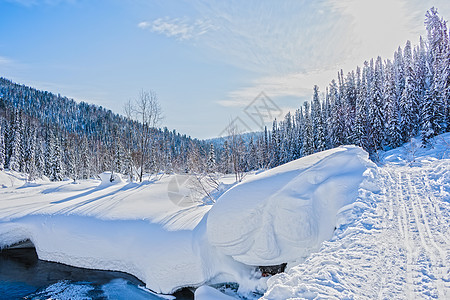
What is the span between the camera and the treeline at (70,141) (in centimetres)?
3243

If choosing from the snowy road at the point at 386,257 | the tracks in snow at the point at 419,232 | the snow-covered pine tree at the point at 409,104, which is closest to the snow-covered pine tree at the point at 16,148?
the snowy road at the point at 386,257

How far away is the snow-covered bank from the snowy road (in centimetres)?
83

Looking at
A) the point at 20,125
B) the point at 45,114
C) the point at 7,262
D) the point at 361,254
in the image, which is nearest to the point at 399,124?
the point at 361,254

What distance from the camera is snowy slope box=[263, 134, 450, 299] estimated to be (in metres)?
3.23

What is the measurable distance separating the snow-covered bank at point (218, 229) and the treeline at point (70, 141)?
7.56 m

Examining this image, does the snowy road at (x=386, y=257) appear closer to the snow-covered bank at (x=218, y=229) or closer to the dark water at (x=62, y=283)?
the snow-covered bank at (x=218, y=229)

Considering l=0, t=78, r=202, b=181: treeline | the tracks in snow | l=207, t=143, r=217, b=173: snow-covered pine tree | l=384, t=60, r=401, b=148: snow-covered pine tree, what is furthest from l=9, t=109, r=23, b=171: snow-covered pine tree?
l=384, t=60, r=401, b=148: snow-covered pine tree

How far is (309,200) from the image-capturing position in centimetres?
654

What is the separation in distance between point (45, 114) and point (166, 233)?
10523 centimetres

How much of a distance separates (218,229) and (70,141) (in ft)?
204

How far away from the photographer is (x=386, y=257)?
3957 mm

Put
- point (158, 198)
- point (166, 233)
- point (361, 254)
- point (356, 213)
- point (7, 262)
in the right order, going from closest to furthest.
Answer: point (361, 254), point (356, 213), point (166, 233), point (7, 262), point (158, 198)

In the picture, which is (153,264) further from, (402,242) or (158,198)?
(402,242)

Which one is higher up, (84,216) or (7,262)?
(84,216)
